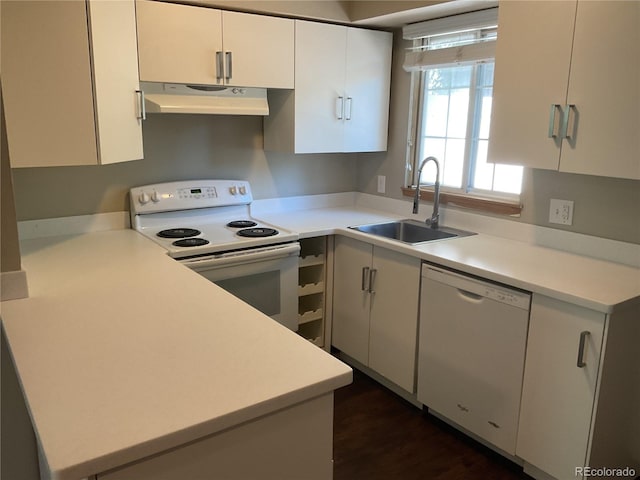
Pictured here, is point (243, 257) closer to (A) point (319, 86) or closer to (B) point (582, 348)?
(A) point (319, 86)

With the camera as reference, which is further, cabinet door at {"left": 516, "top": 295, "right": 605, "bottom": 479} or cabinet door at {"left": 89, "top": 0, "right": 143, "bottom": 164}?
cabinet door at {"left": 89, "top": 0, "right": 143, "bottom": 164}

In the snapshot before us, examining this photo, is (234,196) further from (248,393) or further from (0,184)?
(248,393)

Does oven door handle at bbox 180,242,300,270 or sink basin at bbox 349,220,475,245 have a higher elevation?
sink basin at bbox 349,220,475,245

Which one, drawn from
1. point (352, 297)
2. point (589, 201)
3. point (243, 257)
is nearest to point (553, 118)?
point (589, 201)

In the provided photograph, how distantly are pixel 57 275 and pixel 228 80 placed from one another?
1.30m

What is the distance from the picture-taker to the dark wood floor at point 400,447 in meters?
2.29

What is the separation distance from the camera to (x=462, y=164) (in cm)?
303

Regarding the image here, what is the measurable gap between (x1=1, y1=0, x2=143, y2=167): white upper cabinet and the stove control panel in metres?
0.61

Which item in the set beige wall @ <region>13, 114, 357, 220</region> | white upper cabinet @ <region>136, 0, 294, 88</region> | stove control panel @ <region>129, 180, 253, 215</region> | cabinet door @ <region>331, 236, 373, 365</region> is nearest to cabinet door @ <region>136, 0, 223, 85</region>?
white upper cabinet @ <region>136, 0, 294, 88</region>

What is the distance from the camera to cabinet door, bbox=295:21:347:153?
291 cm

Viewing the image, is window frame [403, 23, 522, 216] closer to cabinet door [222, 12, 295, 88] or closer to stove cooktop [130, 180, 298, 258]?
cabinet door [222, 12, 295, 88]

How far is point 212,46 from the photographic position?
2604mm

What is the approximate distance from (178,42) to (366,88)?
1.19 m

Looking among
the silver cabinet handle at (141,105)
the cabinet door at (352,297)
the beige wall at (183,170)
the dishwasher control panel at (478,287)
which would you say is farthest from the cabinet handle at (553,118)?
the silver cabinet handle at (141,105)
